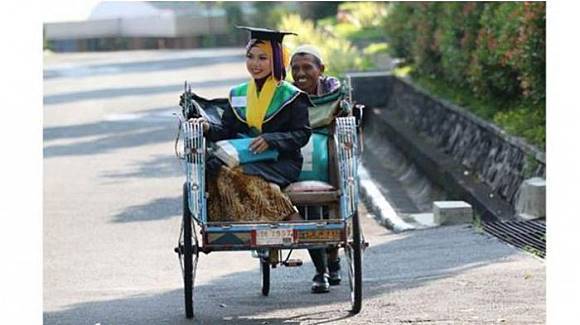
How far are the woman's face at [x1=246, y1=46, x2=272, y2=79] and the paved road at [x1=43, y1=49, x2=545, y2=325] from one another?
1628mm

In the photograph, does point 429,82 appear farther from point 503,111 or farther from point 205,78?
point 205,78

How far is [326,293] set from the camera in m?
10.5

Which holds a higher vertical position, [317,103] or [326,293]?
[317,103]

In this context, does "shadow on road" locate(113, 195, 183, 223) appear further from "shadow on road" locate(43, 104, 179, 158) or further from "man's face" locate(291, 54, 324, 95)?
"man's face" locate(291, 54, 324, 95)

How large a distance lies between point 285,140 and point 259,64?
551 mm

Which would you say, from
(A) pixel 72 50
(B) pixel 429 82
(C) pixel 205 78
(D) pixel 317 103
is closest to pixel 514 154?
(D) pixel 317 103

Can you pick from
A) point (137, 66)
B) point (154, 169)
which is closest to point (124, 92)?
point (137, 66)

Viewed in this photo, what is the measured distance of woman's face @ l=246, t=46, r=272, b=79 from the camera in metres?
9.37

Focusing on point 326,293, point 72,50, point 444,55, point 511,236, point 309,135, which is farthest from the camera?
point 72,50

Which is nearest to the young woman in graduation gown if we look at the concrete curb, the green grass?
the concrete curb

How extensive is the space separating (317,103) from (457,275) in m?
2.05

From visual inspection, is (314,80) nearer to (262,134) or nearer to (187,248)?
(262,134)

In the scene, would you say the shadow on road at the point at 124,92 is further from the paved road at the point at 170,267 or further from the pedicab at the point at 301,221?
the pedicab at the point at 301,221

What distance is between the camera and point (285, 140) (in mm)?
9227
